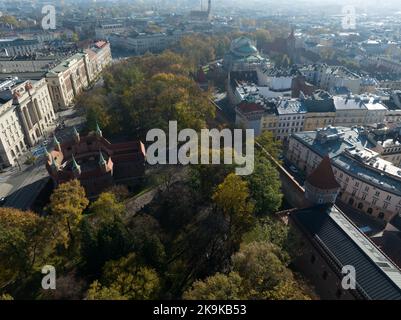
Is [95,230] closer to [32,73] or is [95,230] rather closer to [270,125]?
[270,125]

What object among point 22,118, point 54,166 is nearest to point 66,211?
point 54,166

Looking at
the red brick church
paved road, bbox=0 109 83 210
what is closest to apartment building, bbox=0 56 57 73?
paved road, bbox=0 109 83 210

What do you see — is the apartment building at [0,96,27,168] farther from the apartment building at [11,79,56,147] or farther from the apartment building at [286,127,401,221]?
the apartment building at [286,127,401,221]

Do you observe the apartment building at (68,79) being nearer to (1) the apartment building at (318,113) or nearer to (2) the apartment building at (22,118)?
(2) the apartment building at (22,118)

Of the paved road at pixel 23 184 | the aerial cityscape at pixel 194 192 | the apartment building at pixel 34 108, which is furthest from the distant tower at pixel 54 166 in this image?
the apartment building at pixel 34 108

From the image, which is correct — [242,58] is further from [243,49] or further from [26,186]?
[26,186]

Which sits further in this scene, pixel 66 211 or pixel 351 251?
pixel 66 211
